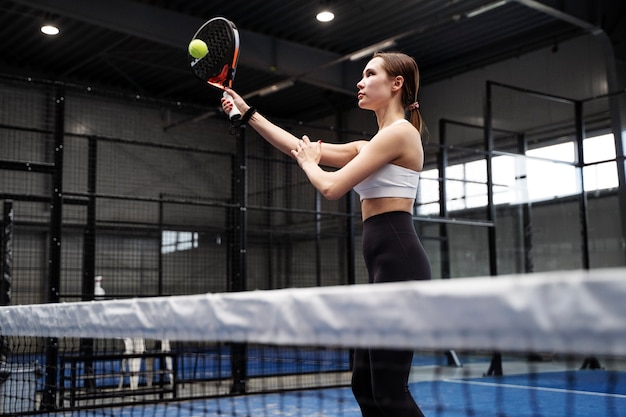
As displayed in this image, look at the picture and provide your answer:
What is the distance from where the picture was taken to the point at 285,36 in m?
11.6

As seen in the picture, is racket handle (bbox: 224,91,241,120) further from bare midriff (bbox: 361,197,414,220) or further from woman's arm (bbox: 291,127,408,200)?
bare midriff (bbox: 361,197,414,220)

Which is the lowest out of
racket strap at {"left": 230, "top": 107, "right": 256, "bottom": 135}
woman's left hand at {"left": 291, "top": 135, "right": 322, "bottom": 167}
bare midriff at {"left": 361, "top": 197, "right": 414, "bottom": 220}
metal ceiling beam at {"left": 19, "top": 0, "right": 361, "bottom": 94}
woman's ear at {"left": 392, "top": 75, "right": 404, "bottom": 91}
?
bare midriff at {"left": 361, "top": 197, "right": 414, "bottom": 220}

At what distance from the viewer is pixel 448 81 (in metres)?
13.9

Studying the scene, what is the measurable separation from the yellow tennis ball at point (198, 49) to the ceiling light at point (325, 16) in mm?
7454

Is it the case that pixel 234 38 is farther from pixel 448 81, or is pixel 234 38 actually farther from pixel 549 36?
pixel 448 81

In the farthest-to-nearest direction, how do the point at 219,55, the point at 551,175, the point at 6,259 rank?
the point at 551,175 < the point at 6,259 < the point at 219,55

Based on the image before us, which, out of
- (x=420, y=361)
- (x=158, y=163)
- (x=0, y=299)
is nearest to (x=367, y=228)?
(x=0, y=299)

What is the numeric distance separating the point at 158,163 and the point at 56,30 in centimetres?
420

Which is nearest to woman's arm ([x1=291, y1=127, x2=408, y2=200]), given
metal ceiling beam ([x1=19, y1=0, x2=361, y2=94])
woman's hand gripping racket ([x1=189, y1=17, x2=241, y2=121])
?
woman's hand gripping racket ([x1=189, y1=17, x2=241, y2=121])

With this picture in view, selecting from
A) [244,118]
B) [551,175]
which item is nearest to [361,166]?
[244,118]

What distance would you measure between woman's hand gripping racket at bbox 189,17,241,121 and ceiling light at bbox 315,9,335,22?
7392 millimetres

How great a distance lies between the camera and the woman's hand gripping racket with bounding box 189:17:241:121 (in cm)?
305

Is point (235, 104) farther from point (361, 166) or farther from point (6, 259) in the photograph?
point (6, 259)

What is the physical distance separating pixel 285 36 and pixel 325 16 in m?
1.23
